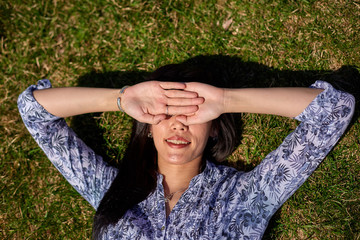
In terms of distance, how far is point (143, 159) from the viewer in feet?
14.0

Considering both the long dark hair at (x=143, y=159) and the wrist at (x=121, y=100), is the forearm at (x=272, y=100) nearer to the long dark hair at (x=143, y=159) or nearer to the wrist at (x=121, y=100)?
the long dark hair at (x=143, y=159)

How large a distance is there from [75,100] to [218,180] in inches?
74.0

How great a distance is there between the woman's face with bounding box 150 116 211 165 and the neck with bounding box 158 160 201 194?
0.33 m

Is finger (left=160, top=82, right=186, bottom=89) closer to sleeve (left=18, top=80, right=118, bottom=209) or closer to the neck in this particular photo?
the neck

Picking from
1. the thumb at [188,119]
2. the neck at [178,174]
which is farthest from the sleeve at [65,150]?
Answer: the thumb at [188,119]

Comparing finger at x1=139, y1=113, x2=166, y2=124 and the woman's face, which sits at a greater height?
finger at x1=139, y1=113, x2=166, y2=124

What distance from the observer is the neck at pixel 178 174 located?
405 centimetres

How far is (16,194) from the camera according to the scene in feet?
16.0

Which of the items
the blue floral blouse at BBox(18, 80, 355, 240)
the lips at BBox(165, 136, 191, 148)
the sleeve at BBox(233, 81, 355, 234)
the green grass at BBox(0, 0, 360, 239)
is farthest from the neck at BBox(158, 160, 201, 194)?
the green grass at BBox(0, 0, 360, 239)

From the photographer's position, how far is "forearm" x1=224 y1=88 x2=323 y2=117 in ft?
10.8

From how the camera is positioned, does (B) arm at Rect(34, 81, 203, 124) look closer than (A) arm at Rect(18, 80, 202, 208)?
Yes

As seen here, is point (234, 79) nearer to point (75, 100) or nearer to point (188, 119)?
point (188, 119)

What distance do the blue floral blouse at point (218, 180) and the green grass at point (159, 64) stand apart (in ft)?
2.81

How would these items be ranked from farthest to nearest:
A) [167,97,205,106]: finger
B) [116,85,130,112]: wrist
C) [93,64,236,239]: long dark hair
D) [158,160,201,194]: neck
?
Answer: 1. [158,160,201,194]: neck
2. [93,64,236,239]: long dark hair
3. [116,85,130,112]: wrist
4. [167,97,205,106]: finger
